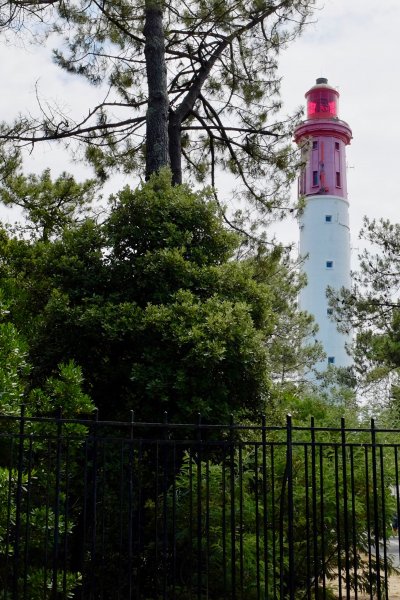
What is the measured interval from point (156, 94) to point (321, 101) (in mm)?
25459

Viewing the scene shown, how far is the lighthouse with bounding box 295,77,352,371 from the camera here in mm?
33500

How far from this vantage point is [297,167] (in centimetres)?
1315

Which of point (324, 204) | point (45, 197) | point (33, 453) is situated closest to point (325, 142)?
point (324, 204)

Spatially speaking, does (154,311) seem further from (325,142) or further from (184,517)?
(325,142)

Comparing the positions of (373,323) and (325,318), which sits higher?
(325,318)

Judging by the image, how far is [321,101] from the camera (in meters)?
35.0

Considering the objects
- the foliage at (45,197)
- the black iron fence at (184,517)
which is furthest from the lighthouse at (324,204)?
the black iron fence at (184,517)

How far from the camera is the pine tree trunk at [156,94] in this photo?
1086 centimetres

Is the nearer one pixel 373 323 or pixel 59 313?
pixel 59 313

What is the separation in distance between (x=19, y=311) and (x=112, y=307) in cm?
177

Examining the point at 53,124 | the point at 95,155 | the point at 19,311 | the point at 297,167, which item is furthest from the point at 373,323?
the point at 19,311

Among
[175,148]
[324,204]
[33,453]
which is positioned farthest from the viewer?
[324,204]

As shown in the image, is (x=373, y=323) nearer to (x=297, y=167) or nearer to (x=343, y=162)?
(x=297, y=167)

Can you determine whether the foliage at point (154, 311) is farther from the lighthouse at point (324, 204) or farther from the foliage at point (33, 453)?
the lighthouse at point (324, 204)
